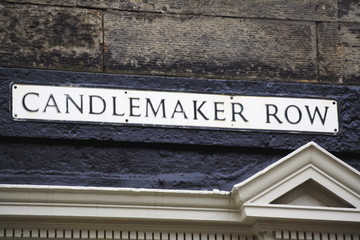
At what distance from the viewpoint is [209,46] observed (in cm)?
1330

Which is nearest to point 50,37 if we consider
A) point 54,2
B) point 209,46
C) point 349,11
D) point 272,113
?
point 54,2

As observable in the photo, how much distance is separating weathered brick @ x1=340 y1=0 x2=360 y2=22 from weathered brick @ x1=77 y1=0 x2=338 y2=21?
0.09 m

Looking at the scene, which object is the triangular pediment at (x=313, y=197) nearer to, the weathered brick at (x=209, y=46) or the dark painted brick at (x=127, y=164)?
the dark painted brick at (x=127, y=164)

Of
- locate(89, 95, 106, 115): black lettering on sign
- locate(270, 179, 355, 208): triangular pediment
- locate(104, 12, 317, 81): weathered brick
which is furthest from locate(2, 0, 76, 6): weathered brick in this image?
locate(270, 179, 355, 208): triangular pediment

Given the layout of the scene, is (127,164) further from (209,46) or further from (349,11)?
(349,11)

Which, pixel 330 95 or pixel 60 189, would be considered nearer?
pixel 60 189

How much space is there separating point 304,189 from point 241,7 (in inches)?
97.5

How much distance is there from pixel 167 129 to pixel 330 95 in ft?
6.56

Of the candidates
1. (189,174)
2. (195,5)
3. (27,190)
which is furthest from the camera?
(195,5)

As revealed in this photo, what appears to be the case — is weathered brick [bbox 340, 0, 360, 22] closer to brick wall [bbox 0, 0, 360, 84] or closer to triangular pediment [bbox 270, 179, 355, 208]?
brick wall [bbox 0, 0, 360, 84]

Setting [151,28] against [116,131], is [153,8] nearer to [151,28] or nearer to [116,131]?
[151,28]

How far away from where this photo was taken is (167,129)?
12.7m

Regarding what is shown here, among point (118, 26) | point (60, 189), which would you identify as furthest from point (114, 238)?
point (118, 26)

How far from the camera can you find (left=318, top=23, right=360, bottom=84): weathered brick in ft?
44.3
